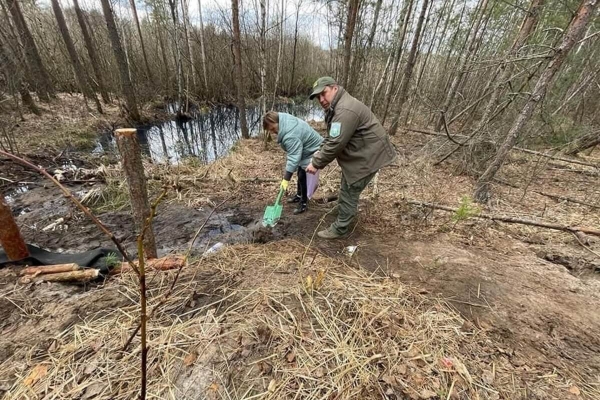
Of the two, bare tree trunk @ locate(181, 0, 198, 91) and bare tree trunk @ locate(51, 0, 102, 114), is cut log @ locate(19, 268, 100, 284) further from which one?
bare tree trunk @ locate(181, 0, 198, 91)

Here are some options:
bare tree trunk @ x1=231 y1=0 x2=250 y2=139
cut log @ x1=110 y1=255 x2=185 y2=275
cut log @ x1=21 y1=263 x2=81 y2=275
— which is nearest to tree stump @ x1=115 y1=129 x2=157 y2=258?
cut log @ x1=110 y1=255 x2=185 y2=275

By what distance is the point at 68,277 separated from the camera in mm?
2238

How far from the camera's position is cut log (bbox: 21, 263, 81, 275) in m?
2.27

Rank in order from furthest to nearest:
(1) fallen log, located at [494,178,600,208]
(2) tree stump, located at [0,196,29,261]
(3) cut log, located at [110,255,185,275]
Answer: (1) fallen log, located at [494,178,600,208]
(3) cut log, located at [110,255,185,275]
(2) tree stump, located at [0,196,29,261]

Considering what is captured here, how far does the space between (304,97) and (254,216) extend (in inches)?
712

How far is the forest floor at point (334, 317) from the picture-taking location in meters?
1.57

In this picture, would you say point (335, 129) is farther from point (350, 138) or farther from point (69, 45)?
point (69, 45)

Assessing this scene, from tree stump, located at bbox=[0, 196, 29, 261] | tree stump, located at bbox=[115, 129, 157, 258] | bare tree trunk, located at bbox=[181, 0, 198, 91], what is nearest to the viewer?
tree stump, located at bbox=[115, 129, 157, 258]

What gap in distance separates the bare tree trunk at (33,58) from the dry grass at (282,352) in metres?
10.3

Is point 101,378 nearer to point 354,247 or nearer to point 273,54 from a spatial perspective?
point 354,247

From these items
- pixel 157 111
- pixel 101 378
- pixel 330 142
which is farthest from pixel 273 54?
pixel 101 378

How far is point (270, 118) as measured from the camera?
12.1 ft

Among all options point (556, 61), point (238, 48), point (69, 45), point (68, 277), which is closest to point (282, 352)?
point (68, 277)

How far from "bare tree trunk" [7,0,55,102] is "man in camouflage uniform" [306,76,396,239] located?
10.0 metres
